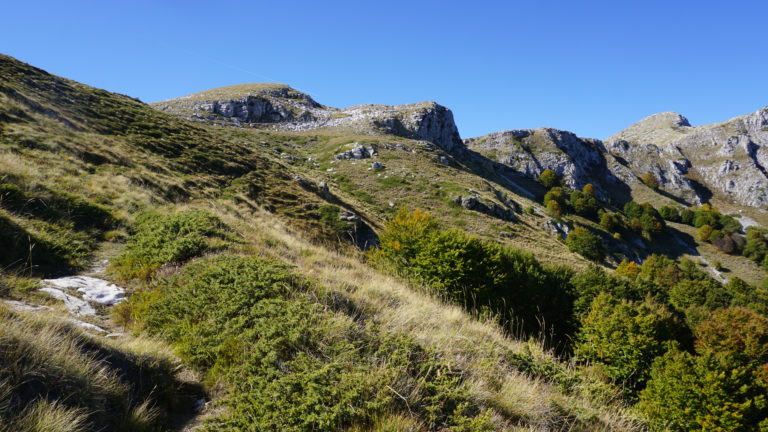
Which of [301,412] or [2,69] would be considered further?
[2,69]

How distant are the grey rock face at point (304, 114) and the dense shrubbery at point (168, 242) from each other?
7531 centimetres

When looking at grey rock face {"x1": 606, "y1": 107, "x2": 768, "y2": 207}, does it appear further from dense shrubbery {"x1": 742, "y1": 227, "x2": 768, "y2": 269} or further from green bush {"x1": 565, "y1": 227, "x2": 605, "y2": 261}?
green bush {"x1": 565, "y1": 227, "x2": 605, "y2": 261}

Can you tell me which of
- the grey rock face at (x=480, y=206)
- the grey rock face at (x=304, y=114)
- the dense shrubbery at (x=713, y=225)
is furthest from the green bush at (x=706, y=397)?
the dense shrubbery at (x=713, y=225)

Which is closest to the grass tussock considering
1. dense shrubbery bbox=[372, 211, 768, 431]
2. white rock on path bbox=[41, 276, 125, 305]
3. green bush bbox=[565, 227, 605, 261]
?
white rock on path bbox=[41, 276, 125, 305]

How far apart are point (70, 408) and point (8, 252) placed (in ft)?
20.9

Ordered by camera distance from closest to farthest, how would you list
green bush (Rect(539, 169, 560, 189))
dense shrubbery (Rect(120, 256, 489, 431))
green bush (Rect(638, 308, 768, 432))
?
dense shrubbery (Rect(120, 256, 489, 431)) → green bush (Rect(638, 308, 768, 432)) → green bush (Rect(539, 169, 560, 189))

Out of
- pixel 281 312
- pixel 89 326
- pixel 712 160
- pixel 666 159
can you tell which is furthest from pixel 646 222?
pixel 89 326

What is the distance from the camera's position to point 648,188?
114 meters

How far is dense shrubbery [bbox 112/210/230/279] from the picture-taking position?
7.77 metres

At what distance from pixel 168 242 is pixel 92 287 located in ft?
6.48

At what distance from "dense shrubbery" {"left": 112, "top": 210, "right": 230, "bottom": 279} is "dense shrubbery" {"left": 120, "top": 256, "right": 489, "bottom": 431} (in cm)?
165

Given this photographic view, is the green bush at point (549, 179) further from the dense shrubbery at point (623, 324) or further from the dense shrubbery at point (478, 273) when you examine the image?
the dense shrubbery at point (478, 273)

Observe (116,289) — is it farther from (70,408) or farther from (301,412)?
(301,412)

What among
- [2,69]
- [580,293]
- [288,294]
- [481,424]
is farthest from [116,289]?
[2,69]
